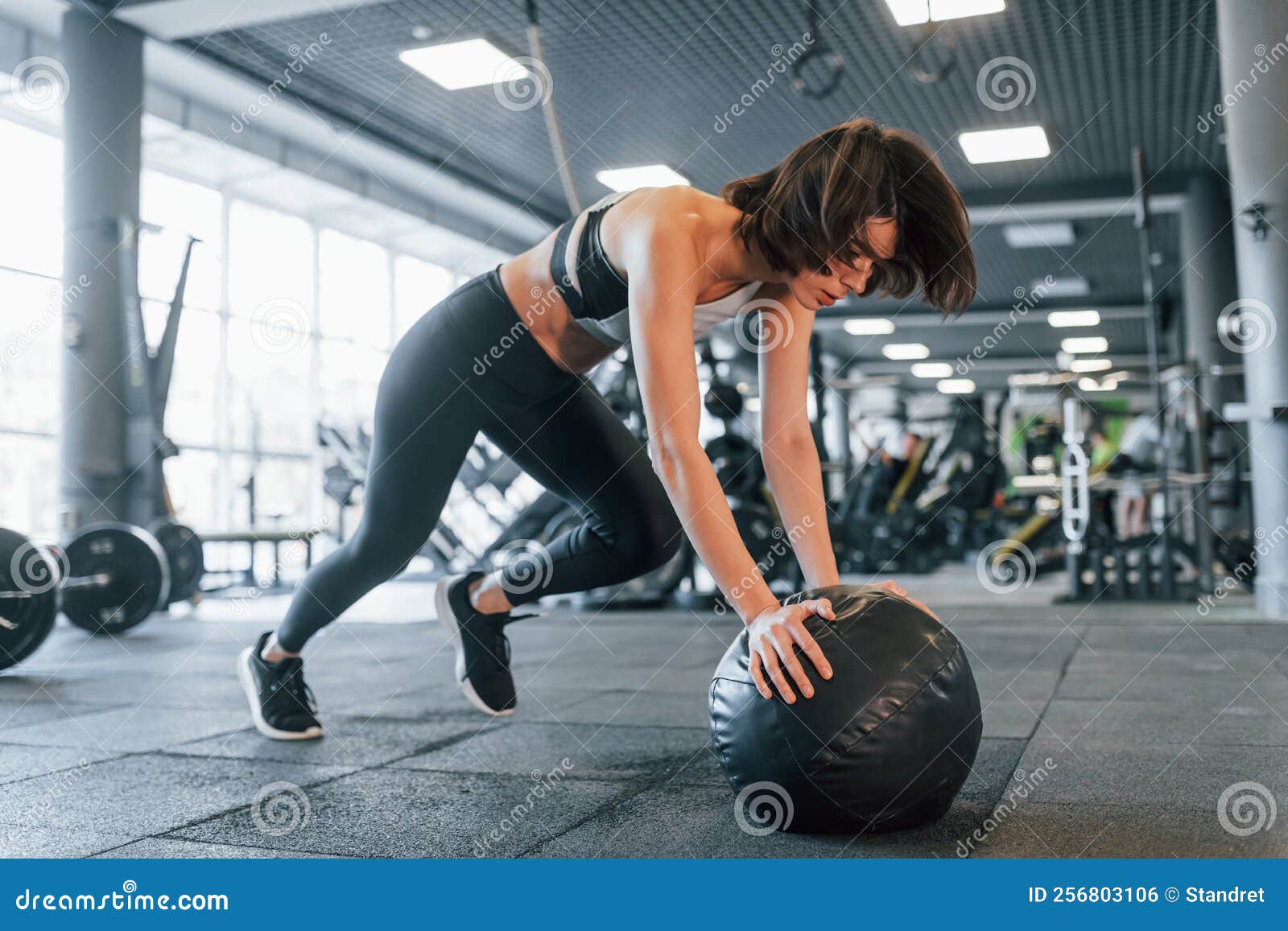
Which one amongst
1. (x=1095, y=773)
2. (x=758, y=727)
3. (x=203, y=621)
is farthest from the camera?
(x=203, y=621)

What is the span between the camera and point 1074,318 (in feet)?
49.1

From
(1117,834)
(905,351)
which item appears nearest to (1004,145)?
(1117,834)

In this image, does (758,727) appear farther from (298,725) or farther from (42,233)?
(42,233)

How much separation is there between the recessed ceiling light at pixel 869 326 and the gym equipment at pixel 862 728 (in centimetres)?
1329

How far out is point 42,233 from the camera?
302 inches

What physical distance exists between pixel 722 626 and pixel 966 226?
3629mm

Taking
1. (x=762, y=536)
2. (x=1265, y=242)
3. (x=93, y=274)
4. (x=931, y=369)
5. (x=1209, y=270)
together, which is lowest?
(x=762, y=536)

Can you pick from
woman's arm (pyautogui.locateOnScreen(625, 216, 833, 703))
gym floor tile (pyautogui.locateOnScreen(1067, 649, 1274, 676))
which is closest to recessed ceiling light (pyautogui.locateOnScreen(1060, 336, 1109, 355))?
gym floor tile (pyautogui.locateOnScreen(1067, 649, 1274, 676))

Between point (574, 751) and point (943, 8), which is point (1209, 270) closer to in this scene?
point (943, 8)

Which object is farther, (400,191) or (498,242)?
(498,242)

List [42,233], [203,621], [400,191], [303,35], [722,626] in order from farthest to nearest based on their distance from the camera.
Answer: [400,191], [42,233], [303,35], [203,621], [722,626]

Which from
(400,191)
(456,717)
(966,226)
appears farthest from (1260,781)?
(400,191)

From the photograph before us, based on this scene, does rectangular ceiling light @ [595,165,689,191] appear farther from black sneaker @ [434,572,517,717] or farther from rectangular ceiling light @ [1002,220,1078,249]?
black sneaker @ [434,572,517,717]

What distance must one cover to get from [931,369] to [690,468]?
19.5 m
